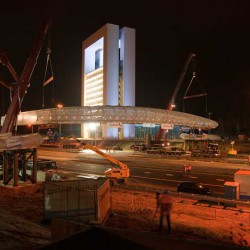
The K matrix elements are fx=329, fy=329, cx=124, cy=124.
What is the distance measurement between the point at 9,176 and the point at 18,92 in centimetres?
788

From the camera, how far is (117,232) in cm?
877

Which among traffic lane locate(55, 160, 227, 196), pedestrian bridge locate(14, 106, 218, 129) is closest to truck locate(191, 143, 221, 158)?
traffic lane locate(55, 160, 227, 196)

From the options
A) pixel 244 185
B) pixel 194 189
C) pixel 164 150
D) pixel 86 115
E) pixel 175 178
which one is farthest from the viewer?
pixel 86 115

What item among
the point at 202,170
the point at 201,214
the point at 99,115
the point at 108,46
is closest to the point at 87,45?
the point at 108,46

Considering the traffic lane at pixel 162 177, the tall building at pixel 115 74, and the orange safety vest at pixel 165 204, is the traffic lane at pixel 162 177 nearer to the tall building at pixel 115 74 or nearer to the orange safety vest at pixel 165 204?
the orange safety vest at pixel 165 204

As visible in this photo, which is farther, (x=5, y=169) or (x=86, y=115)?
(x=86, y=115)

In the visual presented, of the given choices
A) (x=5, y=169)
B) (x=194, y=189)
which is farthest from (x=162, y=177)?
(x=5, y=169)

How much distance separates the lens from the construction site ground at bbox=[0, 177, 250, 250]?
325 inches

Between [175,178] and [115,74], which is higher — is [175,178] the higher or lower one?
the lower one

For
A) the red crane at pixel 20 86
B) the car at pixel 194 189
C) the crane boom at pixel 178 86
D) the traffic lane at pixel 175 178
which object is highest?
the crane boom at pixel 178 86

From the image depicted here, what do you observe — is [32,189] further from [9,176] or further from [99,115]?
[99,115]

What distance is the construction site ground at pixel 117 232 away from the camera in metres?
8.25

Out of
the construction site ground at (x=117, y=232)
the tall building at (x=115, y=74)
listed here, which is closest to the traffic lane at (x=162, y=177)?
the construction site ground at (x=117, y=232)

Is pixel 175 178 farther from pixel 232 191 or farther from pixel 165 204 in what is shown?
pixel 165 204
